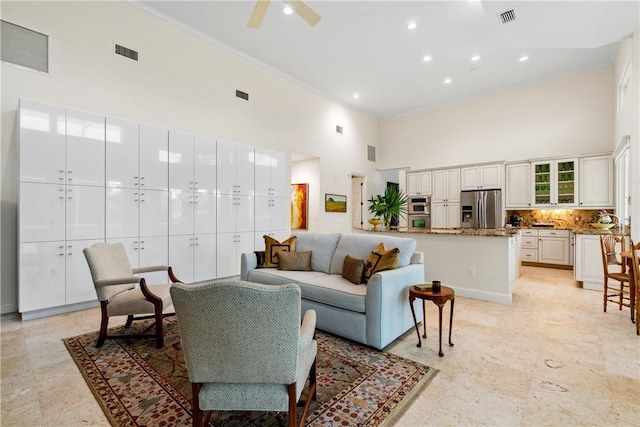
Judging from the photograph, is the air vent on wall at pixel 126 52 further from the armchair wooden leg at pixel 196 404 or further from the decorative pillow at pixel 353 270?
the armchair wooden leg at pixel 196 404

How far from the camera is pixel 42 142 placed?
10.7 ft

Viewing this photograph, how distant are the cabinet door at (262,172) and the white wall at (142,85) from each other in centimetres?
57

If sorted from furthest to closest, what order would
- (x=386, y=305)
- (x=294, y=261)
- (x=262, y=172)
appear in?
(x=262, y=172)
(x=294, y=261)
(x=386, y=305)

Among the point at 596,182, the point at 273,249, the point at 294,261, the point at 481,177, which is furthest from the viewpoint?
Result: the point at 481,177

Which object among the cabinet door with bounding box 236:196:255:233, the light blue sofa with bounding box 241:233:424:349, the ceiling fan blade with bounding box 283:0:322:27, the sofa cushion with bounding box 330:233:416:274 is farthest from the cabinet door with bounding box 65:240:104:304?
the ceiling fan blade with bounding box 283:0:322:27

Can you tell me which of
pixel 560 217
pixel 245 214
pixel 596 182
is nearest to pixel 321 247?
pixel 245 214

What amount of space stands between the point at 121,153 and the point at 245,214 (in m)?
2.05

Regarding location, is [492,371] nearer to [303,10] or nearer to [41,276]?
[303,10]

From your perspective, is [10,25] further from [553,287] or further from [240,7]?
[553,287]

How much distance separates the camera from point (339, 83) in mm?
6941

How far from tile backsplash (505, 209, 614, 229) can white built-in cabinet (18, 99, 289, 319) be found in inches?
249

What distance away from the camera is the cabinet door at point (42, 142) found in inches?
125

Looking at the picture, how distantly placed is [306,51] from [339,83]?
154 cm

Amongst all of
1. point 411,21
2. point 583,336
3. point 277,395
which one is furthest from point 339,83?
point 277,395
